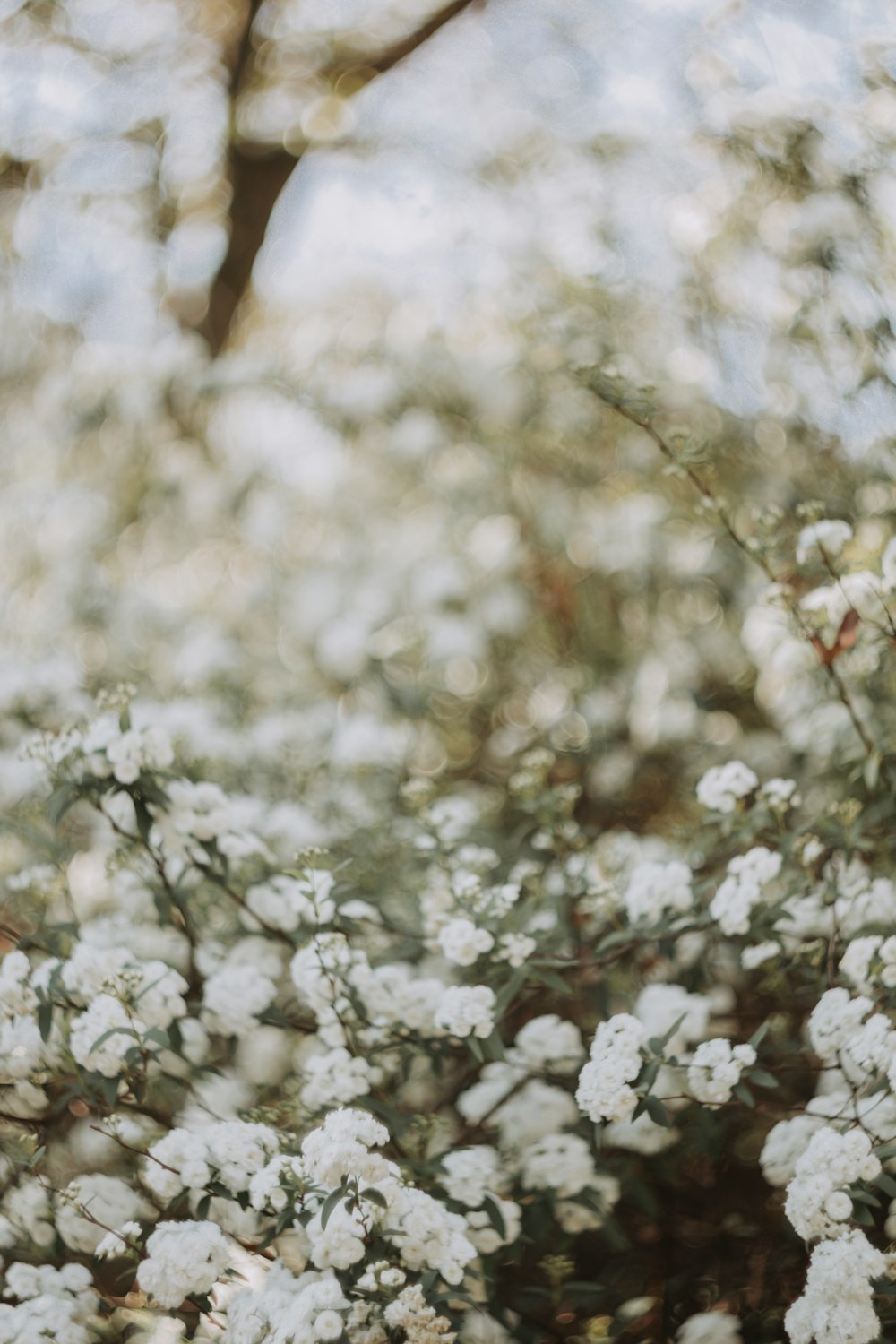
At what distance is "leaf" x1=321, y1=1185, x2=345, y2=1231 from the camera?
1407 millimetres

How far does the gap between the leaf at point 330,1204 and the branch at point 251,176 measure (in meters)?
3.96

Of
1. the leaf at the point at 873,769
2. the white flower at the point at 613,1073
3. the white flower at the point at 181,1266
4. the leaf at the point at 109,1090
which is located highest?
the leaf at the point at 109,1090

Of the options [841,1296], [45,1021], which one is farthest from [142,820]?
[841,1296]

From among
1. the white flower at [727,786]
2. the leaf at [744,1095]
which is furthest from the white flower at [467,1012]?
the white flower at [727,786]

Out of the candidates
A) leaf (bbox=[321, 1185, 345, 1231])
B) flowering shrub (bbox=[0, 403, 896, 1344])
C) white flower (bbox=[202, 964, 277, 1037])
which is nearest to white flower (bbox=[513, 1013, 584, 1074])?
flowering shrub (bbox=[0, 403, 896, 1344])

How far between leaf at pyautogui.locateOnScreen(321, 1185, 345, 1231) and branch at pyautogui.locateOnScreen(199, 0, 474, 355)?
156 inches

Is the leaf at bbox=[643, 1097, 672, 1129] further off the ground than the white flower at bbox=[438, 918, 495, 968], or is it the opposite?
the white flower at bbox=[438, 918, 495, 968]

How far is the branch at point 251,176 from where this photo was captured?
4.05 metres

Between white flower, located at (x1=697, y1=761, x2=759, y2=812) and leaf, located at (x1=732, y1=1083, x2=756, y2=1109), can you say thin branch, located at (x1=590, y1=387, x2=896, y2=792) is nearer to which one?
white flower, located at (x1=697, y1=761, x2=759, y2=812)

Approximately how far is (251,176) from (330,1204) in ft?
14.1

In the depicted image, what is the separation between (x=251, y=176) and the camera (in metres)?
4.38

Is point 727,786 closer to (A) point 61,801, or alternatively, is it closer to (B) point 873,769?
(B) point 873,769

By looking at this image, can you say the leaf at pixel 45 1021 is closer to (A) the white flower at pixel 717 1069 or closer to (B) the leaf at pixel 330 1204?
(B) the leaf at pixel 330 1204

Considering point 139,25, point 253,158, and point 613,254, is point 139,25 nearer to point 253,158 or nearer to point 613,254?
point 253,158
